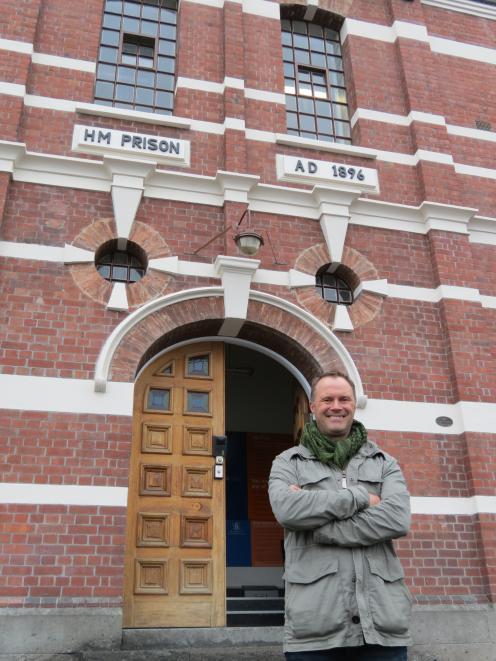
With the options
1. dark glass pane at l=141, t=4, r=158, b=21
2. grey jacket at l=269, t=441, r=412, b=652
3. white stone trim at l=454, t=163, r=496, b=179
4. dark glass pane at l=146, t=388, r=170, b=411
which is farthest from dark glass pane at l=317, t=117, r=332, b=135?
grey jacket at l=269, t=441, r=412, b=652

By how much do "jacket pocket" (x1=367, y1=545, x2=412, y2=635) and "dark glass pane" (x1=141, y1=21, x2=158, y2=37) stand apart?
9.13 meters

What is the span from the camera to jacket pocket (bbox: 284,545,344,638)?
2.94 m

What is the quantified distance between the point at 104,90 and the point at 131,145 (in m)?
1.40

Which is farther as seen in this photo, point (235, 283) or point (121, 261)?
point (121, 261)

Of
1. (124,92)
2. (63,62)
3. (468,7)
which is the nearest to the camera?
(63,62)

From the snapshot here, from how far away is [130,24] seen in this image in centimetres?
1002

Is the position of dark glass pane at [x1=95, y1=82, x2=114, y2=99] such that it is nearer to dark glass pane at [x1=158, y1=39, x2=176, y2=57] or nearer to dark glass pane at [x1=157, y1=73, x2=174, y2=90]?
dark glass pane at [x1=157, y1=73, x2=174, y2=90]

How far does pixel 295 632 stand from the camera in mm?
2990

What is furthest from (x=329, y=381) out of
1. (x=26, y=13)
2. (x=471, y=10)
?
(x=471, y=10)

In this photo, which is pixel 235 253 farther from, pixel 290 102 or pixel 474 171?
pixel 474 171

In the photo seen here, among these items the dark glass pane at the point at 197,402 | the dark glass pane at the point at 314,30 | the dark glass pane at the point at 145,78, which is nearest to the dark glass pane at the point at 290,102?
the dark glass pane at the point at 314,30

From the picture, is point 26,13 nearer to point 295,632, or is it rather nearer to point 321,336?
point 321,336

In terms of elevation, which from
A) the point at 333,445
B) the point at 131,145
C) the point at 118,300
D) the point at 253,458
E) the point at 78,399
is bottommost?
the point at 333,445

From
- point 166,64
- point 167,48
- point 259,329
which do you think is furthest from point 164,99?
point 259,329
